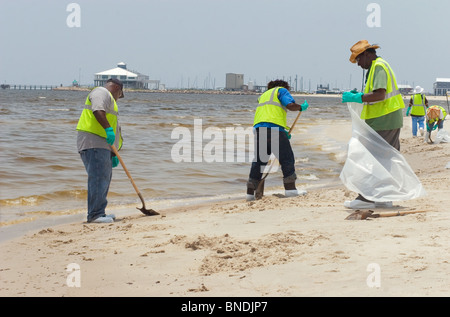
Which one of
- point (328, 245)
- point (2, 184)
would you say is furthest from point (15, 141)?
point (328, 245)

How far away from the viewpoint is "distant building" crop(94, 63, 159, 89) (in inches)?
6467

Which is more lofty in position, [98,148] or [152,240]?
[98,148]

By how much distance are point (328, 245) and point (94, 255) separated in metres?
1.92

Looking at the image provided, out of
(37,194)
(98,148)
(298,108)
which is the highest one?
(298,108)

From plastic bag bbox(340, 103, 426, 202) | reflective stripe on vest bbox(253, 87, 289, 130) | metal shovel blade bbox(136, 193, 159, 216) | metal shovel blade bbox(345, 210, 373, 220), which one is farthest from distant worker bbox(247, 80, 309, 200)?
metal shovel blade bbox(345, 210, 373, 220)

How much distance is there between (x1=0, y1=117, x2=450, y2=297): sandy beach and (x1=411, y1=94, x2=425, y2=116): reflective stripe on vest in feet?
33.2

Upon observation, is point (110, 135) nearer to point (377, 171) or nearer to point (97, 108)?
point (97, 108)

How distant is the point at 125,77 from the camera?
169250mm

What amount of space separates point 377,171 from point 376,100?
26.5 inches

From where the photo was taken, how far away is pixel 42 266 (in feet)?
15.1

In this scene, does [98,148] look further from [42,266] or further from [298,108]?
[298,108]

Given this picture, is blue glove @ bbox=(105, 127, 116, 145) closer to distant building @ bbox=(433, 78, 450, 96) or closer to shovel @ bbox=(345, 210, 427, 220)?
shovel @ bbox=(345, 210, 427, 220)

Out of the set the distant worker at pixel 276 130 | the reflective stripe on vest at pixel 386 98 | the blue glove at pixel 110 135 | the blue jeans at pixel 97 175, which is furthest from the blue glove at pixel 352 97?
the blue jeans at pixel 97 175

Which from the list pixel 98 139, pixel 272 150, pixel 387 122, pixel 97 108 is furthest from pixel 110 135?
pixel 387 122
